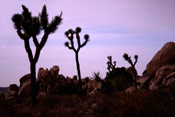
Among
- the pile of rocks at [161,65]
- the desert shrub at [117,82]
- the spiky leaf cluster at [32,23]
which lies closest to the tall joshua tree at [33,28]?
the spiky leaf cluster at [32,23]

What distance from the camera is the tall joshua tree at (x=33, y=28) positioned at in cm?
1110

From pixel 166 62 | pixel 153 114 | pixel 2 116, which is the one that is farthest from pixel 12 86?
pixel 153 114

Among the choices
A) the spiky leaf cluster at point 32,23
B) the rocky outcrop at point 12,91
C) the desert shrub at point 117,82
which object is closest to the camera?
the spiky leaf cluster at point 32,23

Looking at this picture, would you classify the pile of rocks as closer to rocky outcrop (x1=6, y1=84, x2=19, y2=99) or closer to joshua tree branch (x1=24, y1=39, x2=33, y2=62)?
joshua tree branch (x1=24, y1=39, x2=33, y2=62)

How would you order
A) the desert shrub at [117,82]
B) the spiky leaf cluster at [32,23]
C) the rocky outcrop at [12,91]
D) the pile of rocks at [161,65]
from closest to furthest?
the spiky leaf cluster at [32,23] < the desert shrub at [117,82] < the pile of rocks at [161,65] < the rocky outcrop at [12,91]

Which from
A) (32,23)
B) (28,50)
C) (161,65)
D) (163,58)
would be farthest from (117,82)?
(163,58)

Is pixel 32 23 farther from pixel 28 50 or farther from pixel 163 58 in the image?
pixel 163 58

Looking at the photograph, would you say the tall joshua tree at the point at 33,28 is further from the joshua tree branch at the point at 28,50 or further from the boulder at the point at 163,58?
the boulder at the point at 163,58

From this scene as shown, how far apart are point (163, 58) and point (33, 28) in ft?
50.1

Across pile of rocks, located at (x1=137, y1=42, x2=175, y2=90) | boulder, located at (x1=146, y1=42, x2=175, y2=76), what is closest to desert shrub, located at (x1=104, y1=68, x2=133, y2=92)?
pile of rocks, located at (x1=137, y1=42, x2=175, y2=90)

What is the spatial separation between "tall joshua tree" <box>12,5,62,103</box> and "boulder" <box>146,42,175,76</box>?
13.6 meters

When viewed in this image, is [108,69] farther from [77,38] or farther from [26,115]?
[26,115]

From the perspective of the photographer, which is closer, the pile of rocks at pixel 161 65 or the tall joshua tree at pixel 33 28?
the tall joshua tree at pixel 33 28

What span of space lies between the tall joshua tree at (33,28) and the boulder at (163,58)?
1361cm
